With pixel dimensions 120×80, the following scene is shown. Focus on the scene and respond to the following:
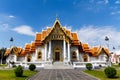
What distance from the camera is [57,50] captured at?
4819cm

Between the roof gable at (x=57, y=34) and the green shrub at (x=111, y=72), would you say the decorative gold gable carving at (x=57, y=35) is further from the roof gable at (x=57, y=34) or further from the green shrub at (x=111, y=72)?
the green shrub at (x=111, y=72)

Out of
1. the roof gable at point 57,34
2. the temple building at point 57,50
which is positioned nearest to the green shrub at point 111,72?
the temple building at point 57,50

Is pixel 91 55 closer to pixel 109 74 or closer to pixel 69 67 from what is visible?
pixel 69 67

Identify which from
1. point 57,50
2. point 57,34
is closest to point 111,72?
point 57,34

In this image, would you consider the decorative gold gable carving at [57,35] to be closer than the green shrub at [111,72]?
No

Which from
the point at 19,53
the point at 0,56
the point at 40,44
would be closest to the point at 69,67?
the point at 40,44

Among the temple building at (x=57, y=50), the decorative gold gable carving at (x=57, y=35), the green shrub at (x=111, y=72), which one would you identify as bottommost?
the green shrub at (x=111, y=72)

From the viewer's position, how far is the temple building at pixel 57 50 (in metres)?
46.4

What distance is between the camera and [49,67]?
135 feet

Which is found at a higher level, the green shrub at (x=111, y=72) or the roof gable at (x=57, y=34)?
the roof gable at (x=57, y=34)

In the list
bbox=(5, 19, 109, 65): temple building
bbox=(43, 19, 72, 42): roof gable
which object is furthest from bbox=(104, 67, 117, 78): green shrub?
bbox=(43, 19, 72, 42): roof gable

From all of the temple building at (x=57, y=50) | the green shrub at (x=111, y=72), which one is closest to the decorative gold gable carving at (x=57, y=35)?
the temple building at (x=57, y=50)

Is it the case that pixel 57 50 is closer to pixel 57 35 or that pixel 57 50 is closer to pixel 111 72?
pixel 57 35

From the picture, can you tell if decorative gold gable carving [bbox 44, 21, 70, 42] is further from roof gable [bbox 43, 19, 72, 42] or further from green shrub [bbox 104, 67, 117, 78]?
green shrub [bbox 104, 67, 117, 78]
